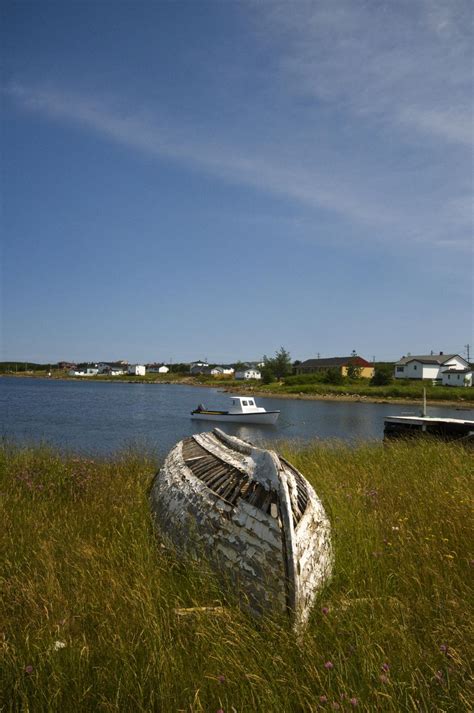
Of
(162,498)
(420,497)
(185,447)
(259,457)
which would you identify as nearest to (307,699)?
(259,457)

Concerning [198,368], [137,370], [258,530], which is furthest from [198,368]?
[258,530]

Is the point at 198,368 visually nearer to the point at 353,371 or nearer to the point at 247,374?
the point at 247,374

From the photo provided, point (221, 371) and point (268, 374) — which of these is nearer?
point (268, 374)

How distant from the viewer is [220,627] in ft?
11.1

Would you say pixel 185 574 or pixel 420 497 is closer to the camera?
pixel 185 574

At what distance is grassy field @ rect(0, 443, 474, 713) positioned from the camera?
268 centimetres

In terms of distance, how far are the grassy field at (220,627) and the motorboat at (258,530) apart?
16 centimetres

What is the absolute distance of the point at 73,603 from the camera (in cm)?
371

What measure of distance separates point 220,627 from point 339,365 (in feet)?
362

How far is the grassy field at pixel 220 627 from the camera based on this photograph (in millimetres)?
2684

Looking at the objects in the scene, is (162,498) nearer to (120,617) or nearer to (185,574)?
(185,574)

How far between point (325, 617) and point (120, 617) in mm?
1466

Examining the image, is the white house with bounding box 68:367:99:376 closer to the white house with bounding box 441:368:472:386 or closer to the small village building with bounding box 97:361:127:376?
the small village building with bounding box 97:361:127:376

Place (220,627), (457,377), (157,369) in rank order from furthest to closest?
(157,369) < (457,377) < (220,627)
